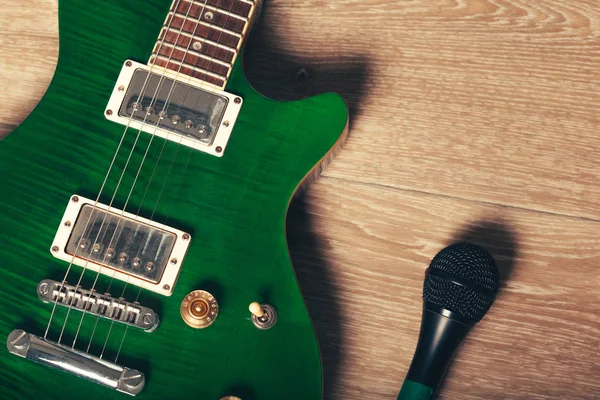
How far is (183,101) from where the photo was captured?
1.08 m

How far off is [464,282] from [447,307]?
0.17ft

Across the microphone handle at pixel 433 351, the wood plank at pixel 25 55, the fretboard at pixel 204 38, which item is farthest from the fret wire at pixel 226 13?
the microphone handle at pixel 433 351

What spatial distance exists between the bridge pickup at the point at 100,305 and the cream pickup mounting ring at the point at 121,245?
4 centimetres

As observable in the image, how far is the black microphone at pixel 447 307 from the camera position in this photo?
3.40ft

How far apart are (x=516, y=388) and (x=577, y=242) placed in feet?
0.98

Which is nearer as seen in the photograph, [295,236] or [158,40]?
[158,40]

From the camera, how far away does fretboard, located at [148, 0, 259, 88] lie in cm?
109

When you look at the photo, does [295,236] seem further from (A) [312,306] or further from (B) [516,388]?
(B) [516,388]

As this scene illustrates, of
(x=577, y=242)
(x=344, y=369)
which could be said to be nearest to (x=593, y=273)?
(x=577, y=242)

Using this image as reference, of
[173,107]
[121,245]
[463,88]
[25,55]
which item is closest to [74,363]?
[121,245]

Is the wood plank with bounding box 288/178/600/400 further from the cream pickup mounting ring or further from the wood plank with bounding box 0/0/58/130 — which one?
the wood plank with bounding box 0/0/58/130

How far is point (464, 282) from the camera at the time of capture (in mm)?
1028

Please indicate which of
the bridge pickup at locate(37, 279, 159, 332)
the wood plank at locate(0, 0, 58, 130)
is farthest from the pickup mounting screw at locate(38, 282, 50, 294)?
the wood plank at locate(0, 0, 58, 130)

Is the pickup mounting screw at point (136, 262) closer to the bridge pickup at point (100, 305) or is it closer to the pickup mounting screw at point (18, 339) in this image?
the bridge pickup at point (100, 305)
